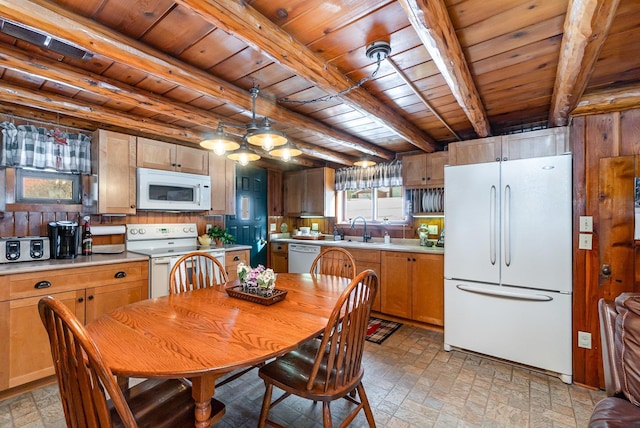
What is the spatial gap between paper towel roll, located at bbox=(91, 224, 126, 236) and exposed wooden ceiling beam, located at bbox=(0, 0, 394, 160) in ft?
6.75

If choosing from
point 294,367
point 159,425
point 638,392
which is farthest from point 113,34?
point 638,392

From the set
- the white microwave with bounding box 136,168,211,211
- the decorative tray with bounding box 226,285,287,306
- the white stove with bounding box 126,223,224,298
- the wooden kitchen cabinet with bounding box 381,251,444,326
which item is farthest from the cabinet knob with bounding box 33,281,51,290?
the wooden kitchen cabinet with bounding box 381,251,444,326

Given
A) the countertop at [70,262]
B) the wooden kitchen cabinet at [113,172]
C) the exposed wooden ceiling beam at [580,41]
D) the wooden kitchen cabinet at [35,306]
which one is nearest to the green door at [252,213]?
the wooden kitchen cabinet at [113,172]

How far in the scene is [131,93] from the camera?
2182 millimetres

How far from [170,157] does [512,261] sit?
3632 millimetres

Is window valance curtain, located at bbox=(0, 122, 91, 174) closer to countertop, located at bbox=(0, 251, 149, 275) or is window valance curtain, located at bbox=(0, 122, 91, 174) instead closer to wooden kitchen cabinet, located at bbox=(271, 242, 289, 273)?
countertop, located at bbox=(0, 251, 149, 275)

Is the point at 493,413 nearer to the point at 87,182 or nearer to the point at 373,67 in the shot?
the point at 373,67

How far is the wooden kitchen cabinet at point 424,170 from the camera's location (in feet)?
12.1

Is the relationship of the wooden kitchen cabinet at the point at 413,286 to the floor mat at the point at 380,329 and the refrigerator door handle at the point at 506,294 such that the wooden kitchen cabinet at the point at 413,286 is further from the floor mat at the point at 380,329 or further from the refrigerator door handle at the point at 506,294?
the refrigerator door handle at the point at 506,294

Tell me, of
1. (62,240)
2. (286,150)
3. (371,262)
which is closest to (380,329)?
(371,262)

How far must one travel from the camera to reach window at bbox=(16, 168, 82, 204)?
2.64 metres

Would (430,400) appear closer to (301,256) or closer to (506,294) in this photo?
(506,294)

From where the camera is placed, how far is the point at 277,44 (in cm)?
151

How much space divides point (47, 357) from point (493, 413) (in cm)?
327
